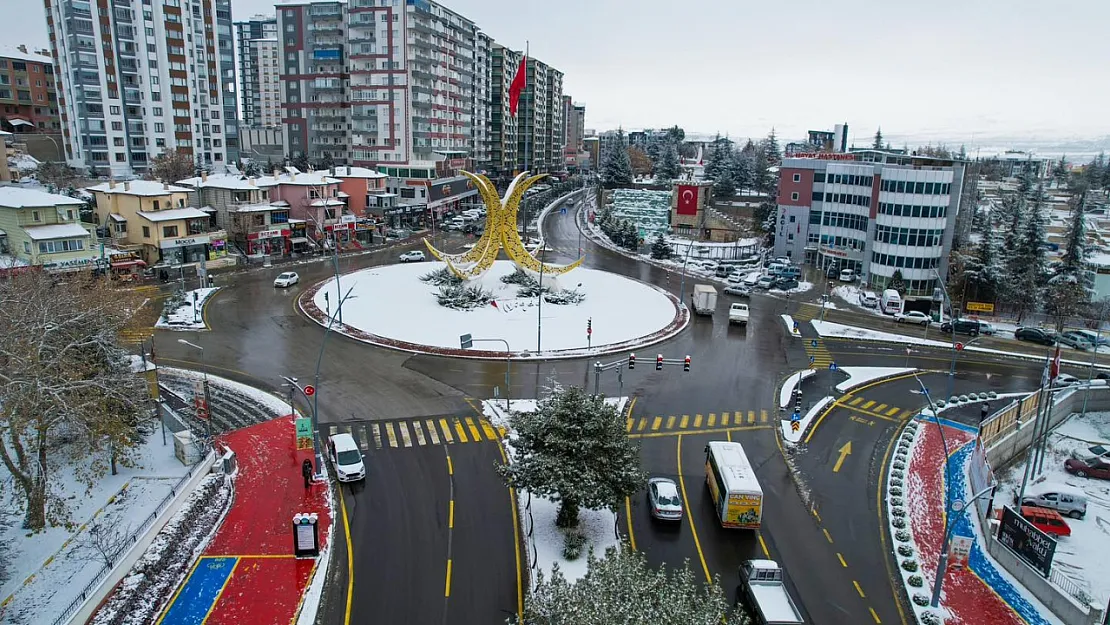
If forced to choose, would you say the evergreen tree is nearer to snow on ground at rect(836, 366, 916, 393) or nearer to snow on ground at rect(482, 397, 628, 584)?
snow on ground at rect(836, 366, 916, 393)

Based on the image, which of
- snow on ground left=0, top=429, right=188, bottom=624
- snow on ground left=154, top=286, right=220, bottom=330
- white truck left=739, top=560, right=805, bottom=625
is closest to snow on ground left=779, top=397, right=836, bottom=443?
white truck left=739, top=560, right=805, bottom=625

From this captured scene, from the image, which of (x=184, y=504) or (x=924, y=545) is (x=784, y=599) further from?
(x=184, y=504)

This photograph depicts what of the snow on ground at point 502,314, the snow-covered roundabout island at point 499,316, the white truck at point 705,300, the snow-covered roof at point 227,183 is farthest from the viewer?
the snow-covered roof at point 227,183

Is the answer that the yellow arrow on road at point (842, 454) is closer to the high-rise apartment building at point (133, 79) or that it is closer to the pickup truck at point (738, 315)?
the pickup truck at point (738, 315)

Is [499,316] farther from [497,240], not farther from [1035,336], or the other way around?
[1035,336]

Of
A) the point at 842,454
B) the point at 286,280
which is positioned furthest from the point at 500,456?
the point at 286,280

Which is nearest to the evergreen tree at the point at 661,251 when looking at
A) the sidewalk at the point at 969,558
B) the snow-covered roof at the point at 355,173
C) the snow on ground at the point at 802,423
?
the snow-covered roof at the point at 355,173
